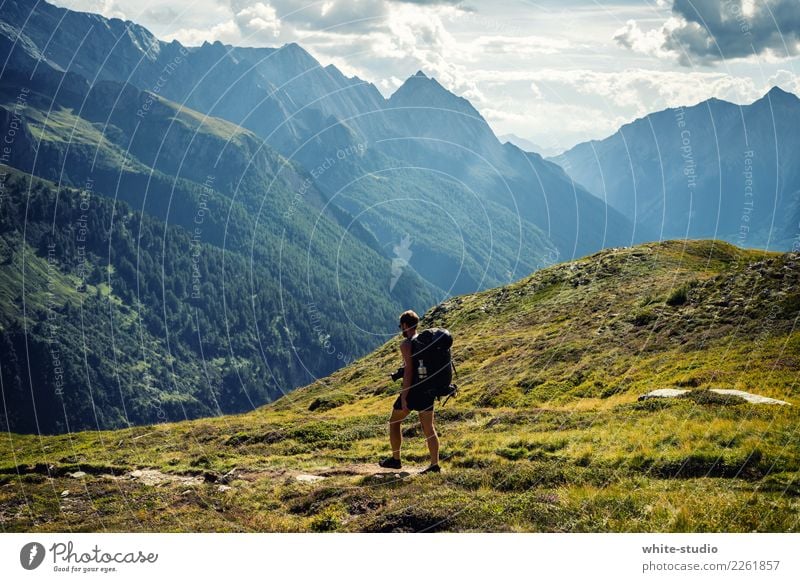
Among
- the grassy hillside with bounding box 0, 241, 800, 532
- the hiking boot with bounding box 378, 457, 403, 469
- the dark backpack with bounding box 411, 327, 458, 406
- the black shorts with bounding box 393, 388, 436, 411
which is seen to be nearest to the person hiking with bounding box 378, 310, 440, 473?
the black shorts with bounding box 393, 388, 436, 411

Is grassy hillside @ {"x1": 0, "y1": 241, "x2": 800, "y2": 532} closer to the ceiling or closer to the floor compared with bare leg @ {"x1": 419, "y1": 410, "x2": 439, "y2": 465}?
closer to the floor

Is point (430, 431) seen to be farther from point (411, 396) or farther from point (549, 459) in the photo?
point (549, 459)

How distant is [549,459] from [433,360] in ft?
15.8

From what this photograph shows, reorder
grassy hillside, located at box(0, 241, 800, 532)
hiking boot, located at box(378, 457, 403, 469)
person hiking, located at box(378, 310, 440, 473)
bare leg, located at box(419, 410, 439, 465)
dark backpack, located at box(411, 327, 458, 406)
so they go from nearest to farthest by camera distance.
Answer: grassy hillside, located at box(0, 241, 800, 532) < dark backpack, located at box(411, 327, 458, 406) < person hiking, located at box(378, 310, 440, 473) < bare leg, located at box(419, 410, 439, 465) < hiking boot, located at box(378, 457, 403, 469)

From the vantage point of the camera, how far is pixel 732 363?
28844mm

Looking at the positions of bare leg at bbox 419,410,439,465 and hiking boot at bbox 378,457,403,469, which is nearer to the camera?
bare leg at bbox 419,410,439,465

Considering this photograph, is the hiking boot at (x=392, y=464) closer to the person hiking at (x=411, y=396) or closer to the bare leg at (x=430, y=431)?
the person hiking at (x=411, y=396)

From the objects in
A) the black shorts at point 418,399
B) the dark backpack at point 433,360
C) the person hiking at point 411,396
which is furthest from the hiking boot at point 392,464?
the dark backpack at point 433,360

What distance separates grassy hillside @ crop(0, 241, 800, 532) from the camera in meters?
13.4

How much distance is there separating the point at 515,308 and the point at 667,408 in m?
59.8

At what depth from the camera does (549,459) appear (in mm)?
17922

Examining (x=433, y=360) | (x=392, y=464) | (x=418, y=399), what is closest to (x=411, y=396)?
(x=418, y=399)

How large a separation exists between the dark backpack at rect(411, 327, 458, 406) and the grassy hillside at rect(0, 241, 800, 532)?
7.47ft

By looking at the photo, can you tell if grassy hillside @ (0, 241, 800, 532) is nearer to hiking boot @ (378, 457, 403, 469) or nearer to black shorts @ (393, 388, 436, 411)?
hiking boot @ (378, 457, 403, 469)
